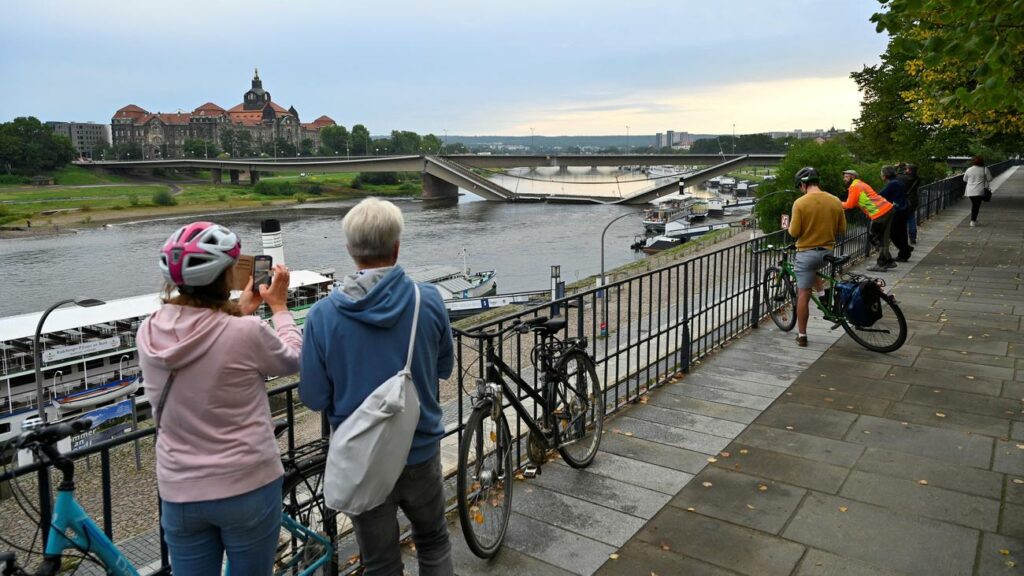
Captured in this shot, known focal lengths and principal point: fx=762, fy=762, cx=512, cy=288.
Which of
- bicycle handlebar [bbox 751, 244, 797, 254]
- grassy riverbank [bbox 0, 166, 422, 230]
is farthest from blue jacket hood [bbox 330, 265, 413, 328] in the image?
grassy riverbank [bbox 0, 166, 422, 230]

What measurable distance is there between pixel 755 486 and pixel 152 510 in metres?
13.7

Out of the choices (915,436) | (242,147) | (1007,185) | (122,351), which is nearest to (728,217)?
(1007,185)

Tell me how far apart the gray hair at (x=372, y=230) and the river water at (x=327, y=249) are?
30580mm

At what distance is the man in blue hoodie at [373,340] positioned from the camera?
2.75 meters

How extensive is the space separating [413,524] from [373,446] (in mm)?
629

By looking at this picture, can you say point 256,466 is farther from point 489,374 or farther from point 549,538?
point 549,538

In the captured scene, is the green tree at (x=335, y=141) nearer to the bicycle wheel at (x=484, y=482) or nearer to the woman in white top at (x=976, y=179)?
the woman in white top at (x=976, y=179)

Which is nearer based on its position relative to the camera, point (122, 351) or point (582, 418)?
point (582, 418)

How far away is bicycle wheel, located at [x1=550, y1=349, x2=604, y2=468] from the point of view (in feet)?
16.2

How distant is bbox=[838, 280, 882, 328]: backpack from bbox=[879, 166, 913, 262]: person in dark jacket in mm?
6514

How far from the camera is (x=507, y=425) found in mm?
4020

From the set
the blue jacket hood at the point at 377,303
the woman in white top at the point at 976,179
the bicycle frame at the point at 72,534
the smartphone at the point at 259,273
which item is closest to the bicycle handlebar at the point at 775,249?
the blue jacket hood at the point at 377,303

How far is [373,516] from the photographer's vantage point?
9.69 ft

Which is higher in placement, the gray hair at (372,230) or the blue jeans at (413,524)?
the gray hair at (372,230)
